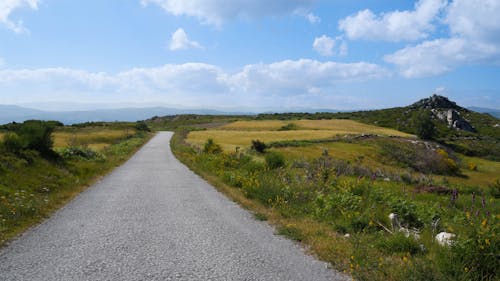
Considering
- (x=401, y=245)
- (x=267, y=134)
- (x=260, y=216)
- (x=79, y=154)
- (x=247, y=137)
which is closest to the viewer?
(x=401, y=245)

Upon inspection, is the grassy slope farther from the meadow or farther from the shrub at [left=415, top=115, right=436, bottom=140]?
the shrub at [left=415, top=115, right=436, bottom=140]

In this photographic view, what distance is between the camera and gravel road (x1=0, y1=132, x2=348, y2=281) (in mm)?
5418

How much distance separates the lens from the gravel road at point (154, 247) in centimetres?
542

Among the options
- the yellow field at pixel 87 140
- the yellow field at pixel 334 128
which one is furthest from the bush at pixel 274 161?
the yellow field at pixel 334 128

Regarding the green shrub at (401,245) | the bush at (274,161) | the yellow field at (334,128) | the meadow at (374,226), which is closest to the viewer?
the meadow at (374,226)

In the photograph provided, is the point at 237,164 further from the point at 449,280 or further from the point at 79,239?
the point at 449,280

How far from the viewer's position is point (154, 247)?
663 centimetres

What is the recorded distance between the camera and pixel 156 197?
12.1 meters

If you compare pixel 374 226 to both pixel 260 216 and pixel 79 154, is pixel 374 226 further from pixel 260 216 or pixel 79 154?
pixel 79 154

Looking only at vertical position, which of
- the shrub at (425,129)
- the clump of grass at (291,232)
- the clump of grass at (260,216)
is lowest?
the shrub at (425,129)

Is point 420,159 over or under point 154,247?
under

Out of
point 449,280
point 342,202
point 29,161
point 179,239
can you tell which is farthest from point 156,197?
point 449,280

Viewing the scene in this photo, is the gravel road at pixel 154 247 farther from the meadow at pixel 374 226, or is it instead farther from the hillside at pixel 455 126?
the hillside at pixel 455 126

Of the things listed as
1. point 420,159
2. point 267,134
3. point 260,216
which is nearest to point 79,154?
point 260,216
